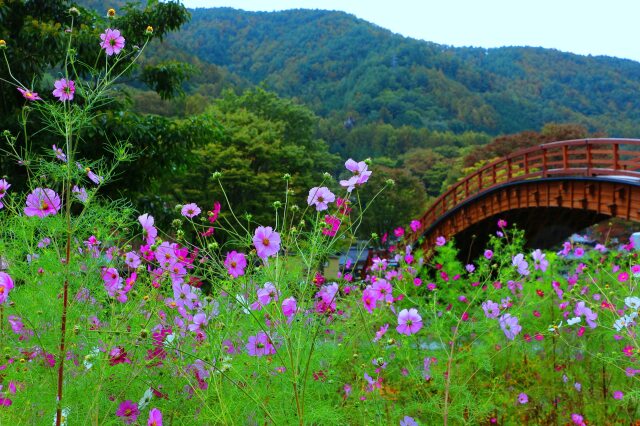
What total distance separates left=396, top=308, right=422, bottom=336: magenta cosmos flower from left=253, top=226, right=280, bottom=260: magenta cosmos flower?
0.82m

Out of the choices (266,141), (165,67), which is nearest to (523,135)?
(266,141)

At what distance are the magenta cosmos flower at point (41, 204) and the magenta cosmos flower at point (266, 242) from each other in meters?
0.67

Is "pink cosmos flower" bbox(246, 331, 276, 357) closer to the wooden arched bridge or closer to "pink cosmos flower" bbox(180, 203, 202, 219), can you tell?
"pink cosmos flower" bbox(180, 203, 202, 219)

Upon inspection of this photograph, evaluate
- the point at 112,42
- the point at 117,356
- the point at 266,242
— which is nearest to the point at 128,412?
the point at 117,356

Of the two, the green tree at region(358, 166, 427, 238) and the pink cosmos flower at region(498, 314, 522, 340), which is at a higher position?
the pink cosmos flower at region(498, 314, 522, 340)

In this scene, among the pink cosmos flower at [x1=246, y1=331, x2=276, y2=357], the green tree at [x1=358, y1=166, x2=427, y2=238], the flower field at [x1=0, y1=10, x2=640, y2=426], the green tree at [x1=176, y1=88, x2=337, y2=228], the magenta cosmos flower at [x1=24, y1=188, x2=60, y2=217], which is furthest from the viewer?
the green tree at [x1=358, y1=166, x2=427, y2=238]

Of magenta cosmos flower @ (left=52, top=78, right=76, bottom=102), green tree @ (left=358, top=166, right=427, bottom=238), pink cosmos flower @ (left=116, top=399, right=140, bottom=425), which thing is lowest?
green tree @ (left=358, top=166, right=427, bottom=238)

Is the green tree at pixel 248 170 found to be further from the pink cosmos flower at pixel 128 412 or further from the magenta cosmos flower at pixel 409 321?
the pink cosmos flower at pixel 128 412

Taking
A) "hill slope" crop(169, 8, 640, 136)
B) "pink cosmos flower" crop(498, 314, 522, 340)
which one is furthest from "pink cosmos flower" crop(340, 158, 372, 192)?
"hill slope" crop(169, 8, 640, 136)

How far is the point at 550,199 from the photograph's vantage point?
579 inches

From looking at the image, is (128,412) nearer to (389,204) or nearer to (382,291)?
(382,291)

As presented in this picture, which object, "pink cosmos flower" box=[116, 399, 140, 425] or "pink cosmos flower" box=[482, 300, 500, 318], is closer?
"pink cosmos flower" box=[116, 399, 140, 425]

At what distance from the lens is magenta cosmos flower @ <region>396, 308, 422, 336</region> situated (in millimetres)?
2510

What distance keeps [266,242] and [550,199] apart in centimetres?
1396
